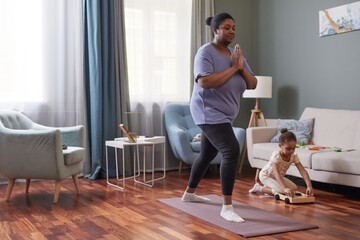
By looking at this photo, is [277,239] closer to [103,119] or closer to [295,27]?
[103,119]

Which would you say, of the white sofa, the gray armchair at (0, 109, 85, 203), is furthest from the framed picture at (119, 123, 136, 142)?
the white sofa

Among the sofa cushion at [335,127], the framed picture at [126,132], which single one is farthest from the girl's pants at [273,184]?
the framed picture at [126,132]

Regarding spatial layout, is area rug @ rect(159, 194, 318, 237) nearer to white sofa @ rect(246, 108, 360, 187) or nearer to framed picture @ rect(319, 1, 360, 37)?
white sofa @ rect(246, 108, 360, 187)

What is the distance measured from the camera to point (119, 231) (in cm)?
284

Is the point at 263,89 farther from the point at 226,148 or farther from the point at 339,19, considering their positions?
the point at 226,148

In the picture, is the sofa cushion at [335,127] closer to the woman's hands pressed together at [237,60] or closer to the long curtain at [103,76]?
the woman's hands pressed together at [237,60]

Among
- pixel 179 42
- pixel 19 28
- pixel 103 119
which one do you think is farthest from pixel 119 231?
pixel 179 42

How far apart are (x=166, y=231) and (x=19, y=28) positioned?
2947 millimetres

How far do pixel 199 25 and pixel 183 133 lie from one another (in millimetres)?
1503

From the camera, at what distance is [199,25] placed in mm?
5746

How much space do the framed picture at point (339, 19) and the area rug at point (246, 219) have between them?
229 cm

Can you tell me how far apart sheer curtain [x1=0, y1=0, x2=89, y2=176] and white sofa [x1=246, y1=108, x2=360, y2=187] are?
1867mm

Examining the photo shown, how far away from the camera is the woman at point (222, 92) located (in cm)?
298

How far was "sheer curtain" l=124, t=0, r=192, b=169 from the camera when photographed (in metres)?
5.39
